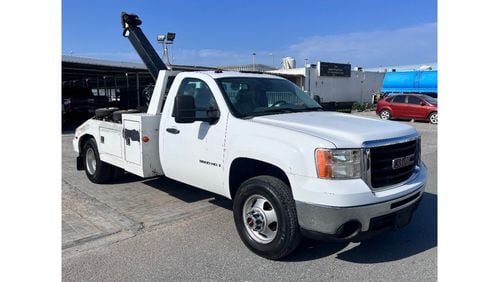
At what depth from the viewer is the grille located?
3.63m

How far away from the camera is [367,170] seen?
11.6 ft

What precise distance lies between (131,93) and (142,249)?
2312 cm

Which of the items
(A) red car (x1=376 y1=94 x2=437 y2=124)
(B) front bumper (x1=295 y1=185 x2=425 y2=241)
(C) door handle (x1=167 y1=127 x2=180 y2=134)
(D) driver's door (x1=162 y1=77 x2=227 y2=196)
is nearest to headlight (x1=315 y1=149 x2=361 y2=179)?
(B) front bumper (x1=295 y1=185 x2=425 y2=241)

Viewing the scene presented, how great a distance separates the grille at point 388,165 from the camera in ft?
11.9

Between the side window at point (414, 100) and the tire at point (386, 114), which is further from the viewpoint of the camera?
the tire at point (386, 114)

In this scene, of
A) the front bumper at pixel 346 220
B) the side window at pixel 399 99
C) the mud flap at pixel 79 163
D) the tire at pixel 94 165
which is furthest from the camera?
the side window at pixel 399 99

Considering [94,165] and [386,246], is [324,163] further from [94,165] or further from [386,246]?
[94,165]

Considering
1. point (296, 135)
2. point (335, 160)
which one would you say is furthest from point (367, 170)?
point (296, 135)

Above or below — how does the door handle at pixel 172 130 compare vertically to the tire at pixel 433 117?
below

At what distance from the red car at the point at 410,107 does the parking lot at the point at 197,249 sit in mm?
15581

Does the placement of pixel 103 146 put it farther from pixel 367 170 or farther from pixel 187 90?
pixel 367 170

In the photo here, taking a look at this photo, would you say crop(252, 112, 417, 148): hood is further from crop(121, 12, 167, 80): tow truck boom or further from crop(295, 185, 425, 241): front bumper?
crop(121, 12, 167, 80): tow truck boom

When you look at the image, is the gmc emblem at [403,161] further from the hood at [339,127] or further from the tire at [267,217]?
the tire at [267,217]

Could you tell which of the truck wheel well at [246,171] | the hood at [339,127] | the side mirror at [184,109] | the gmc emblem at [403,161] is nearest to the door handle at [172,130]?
the side mirror at [184,109]
